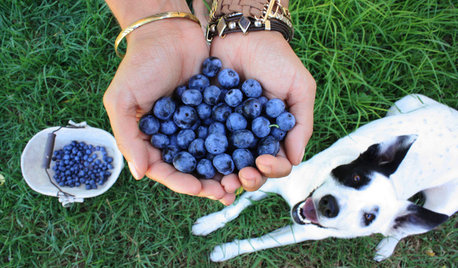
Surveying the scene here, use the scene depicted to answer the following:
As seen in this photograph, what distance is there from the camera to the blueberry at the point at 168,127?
1.85m

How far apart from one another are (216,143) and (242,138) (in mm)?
145

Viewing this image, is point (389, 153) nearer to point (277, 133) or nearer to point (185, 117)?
point (277, 133)

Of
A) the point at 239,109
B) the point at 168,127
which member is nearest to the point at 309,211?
the point at 239,109

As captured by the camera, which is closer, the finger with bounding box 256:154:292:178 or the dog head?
the finger with bounding box 256:154:292:178

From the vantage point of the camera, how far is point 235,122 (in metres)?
1.79

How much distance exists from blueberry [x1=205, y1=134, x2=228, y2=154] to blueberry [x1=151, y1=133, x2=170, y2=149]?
261mm

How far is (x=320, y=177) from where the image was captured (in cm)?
237

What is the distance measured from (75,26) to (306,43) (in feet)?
6.93

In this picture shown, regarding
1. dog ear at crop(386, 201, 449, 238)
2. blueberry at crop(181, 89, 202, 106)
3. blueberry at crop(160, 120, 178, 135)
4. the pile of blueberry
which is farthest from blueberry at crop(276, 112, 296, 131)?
dog ear at crop(386, 201, 449, 238)

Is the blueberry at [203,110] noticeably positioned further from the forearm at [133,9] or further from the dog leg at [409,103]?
the dog leg at [409,103]

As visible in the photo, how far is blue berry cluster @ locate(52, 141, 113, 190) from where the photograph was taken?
2695 mm

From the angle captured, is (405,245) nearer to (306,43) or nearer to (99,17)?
(306,43)

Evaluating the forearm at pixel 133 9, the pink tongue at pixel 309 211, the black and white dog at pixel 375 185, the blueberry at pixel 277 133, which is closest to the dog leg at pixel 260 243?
the black and white dog at pixel 375 185

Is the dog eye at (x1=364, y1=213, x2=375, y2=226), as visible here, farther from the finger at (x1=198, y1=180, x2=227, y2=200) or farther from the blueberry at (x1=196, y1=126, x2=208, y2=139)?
the blueberry at (x1=196, y1=126, x2=208, y2=139)
